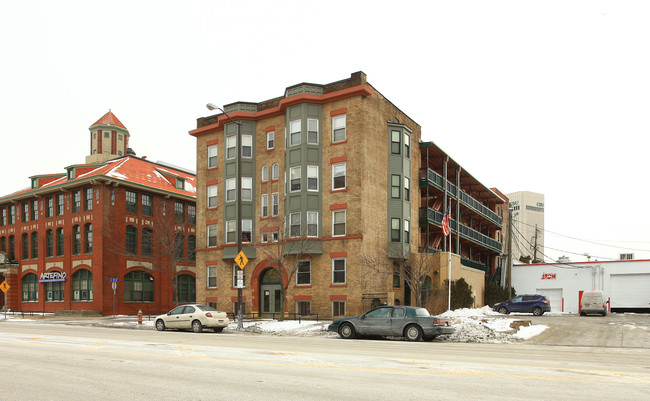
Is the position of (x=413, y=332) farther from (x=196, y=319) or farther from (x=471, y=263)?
(x=471, y=263)

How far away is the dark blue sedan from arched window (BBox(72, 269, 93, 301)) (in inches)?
1262

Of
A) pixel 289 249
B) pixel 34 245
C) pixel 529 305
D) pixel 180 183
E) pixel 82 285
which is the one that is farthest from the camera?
pixel 180 183

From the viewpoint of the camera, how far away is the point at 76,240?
4859 centimetres

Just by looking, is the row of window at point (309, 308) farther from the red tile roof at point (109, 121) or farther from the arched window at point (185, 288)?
the red tile roof at point (109, 121)

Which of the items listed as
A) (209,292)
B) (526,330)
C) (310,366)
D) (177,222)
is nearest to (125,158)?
(177,222)

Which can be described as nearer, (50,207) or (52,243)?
(52,243)

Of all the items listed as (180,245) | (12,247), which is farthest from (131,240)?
(12,247)

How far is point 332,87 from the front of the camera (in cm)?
3566

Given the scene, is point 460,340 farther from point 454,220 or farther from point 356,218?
point 454,220

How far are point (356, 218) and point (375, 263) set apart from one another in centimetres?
299

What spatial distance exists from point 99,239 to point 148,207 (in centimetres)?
620

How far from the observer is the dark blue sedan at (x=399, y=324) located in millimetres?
20672

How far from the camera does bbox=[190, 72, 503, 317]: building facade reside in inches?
1345

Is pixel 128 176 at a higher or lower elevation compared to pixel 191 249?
higher
